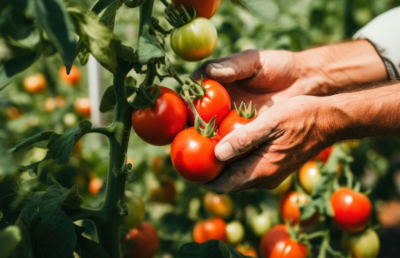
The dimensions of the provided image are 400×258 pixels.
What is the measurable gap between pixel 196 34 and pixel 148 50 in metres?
0.19

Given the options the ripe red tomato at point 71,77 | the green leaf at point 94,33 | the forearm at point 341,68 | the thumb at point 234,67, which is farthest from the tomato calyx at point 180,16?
the ripe red tomato at point 71,77

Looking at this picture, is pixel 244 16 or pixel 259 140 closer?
pixel 259 140

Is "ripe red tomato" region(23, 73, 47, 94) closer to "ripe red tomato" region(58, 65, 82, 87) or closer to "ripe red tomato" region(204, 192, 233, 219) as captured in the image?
"ripe red tomato" region(58, 65, 82, 87)

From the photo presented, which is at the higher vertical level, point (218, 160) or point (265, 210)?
point (218, 160)

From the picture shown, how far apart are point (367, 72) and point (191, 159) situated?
1166 mm

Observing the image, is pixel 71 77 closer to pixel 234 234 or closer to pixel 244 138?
pixel 234 234

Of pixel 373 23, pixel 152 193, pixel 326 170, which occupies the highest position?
pixel 373 23

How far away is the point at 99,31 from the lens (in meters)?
0.63

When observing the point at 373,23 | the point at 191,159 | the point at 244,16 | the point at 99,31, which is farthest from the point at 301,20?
the point at 99,31

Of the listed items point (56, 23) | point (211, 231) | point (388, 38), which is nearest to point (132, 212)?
point (211, 231)

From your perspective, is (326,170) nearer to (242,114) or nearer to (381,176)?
(242,114)

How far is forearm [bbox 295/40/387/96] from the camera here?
1.75m

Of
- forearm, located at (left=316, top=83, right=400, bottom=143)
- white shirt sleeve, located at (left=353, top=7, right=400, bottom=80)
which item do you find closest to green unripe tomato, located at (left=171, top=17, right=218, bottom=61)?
forearm, located at (left=316, top=83, right=400, bottom=143)

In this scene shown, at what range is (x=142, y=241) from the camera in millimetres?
1336
